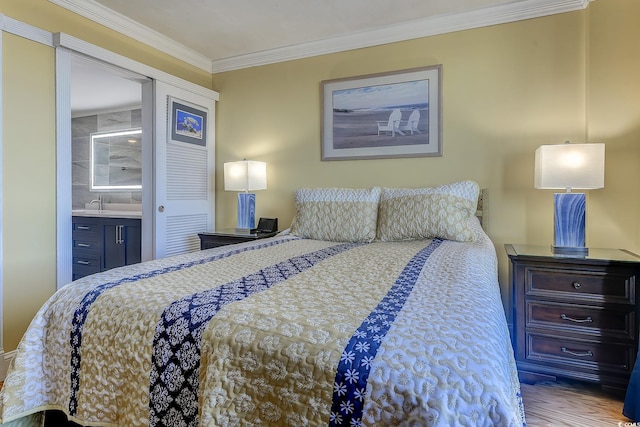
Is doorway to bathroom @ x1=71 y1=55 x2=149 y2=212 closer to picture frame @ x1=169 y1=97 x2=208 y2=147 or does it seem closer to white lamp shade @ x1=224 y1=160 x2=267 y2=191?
picture frame @ x1=169 y1=97 x2=208 y2=147

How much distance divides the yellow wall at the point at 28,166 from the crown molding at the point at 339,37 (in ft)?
0.98

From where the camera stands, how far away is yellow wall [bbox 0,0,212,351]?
7.18ft

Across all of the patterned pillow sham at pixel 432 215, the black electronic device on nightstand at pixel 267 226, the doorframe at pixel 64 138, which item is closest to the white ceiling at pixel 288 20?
the doorframe at pixel 64 138

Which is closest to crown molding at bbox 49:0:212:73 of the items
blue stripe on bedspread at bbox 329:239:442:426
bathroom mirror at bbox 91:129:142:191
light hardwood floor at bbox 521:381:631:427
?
bathroom mirror at bbox 91:129:142:191

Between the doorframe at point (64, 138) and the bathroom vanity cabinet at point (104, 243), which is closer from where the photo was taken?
the doorframe at point (64, 138)

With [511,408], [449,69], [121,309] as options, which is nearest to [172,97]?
[449,69]

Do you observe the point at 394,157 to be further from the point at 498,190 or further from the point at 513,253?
the point at 513,253

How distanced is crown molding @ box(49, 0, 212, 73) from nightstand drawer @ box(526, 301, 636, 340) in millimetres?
3441

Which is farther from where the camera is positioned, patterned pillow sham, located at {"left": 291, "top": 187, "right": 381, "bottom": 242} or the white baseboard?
patterned pillow sham, located at {"left": 291, "top": 187, "right": 381, "bottom": 242}

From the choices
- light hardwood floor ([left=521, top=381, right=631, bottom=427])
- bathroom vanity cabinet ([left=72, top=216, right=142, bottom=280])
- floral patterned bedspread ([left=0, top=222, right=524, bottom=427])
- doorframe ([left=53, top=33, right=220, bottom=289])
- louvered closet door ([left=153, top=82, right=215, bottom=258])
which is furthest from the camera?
bathroom vanity cabinet ([left=72, top=216, right=142, bottom=280])

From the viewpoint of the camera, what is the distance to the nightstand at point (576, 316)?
1860mm

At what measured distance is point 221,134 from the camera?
3.71 metres

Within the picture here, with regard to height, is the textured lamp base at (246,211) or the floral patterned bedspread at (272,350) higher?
the textured lamp base at (246,211)

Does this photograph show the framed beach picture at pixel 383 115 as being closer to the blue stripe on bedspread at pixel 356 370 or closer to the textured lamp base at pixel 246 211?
the textured lamp base at pixel 246 211
